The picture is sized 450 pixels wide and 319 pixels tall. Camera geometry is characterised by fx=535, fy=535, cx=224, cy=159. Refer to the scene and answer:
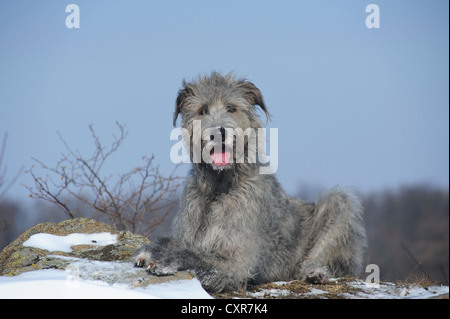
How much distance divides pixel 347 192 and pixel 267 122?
2.04 metres

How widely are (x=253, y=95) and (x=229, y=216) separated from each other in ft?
5.69

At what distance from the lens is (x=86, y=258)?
7430 mm

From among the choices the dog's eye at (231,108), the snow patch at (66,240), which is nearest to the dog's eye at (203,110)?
the dog's eye at (231,108)

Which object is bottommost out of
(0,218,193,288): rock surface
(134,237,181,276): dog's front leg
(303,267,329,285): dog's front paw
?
(303,267,329,285): dog's front paw

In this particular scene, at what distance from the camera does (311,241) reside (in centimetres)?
820

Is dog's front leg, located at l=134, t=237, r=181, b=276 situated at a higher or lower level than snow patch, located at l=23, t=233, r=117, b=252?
higher

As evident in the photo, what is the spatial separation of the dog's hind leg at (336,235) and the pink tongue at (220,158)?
2.21 metres

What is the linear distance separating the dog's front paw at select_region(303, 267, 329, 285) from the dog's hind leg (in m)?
0.42

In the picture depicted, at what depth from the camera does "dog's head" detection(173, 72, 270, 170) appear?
6652mm

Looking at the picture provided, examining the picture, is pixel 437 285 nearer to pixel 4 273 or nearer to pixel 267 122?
pixel 267 122

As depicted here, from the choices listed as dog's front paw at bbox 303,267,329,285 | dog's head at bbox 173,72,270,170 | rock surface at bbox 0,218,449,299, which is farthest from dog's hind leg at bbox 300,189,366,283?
dog's head at bbox 173,72,270,170

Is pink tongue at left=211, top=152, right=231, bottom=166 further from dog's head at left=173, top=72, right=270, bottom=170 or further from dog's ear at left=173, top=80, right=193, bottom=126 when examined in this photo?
dog's ear at left=173, top=80, right=193, bottom=126

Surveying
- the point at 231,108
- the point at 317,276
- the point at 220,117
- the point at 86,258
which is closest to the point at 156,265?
the point at 86,258

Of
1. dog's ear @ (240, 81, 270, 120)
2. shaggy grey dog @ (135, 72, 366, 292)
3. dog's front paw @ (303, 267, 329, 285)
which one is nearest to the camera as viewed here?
shaggy grey dog @ (135, 72, 366, 292)
